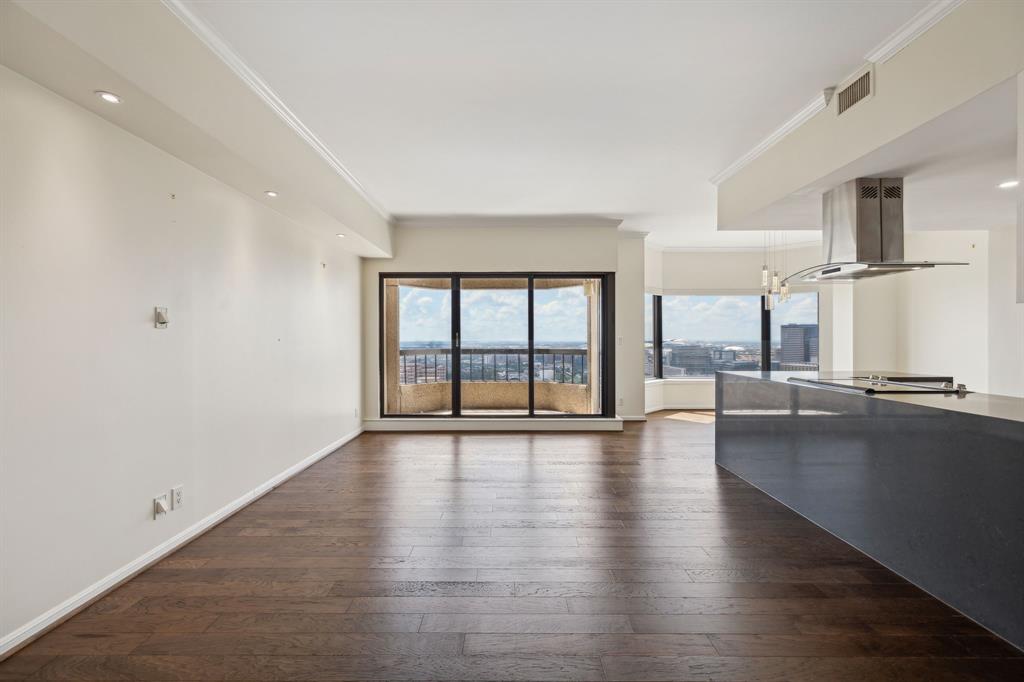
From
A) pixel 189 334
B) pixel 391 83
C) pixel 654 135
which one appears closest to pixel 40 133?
pixel 189 334

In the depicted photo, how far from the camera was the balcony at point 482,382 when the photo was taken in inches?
273

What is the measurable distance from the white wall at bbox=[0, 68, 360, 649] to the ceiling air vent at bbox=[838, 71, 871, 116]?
3.97 metres

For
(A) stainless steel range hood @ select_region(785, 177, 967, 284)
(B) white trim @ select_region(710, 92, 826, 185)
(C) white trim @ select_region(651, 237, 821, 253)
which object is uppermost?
(B) white trim @ select_region(710, 92, 826, 185)

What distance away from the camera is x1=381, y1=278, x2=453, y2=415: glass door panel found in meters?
6.91

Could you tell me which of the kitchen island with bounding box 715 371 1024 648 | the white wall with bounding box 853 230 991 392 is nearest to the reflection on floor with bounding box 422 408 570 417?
the kitchen island with bounding box 715 371 1024 648

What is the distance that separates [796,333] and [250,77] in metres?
8.40

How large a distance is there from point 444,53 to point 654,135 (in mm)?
1799

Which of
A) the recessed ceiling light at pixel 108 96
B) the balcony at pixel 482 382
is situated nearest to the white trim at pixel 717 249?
the balcony at pixel 482 382

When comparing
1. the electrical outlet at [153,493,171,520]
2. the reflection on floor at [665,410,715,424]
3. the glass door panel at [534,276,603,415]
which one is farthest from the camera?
the reflection on floor at [665,410,715,424]

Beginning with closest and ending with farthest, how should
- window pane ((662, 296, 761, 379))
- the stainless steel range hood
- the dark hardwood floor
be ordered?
1. the dark hardwood floor
2. the stainless steel range hood
3. window pane ((662, 296, 761, 379))

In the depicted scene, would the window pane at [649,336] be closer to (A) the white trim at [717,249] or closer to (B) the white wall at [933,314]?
(A) the white trim at [717,249]

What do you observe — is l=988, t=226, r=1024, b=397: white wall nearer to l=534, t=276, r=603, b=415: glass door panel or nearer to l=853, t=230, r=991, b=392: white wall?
l=853, t=230, r=991, b=392: white wall

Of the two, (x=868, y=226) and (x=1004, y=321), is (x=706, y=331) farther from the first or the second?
(x=868, y=226)

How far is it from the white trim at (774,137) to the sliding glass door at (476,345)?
250 centimetres
